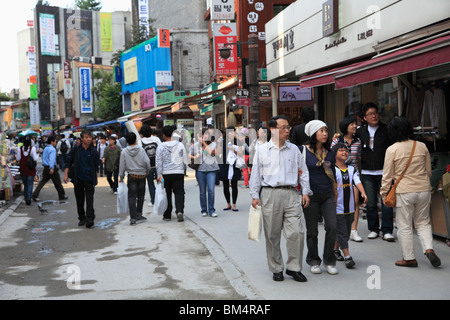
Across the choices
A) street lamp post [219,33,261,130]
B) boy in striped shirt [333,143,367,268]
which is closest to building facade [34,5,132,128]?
street lamp post [219,33,261,130]

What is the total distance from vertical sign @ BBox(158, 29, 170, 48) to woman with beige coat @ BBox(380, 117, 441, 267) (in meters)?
38.2

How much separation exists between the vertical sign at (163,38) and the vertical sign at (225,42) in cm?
1863

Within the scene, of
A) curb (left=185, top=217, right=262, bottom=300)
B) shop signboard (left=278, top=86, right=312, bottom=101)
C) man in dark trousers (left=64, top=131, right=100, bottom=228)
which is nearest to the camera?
curb (left=185, top=217, right=262, bottom=300)

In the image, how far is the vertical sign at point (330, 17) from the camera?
13.1 meters

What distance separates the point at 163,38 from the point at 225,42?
21023mm

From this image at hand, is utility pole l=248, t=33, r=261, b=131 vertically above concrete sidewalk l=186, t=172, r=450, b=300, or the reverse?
utility pole l=248, t=33, r=261, b=131

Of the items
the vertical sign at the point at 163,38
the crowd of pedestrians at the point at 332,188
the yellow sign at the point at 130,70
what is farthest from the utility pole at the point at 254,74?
the yellow sign at the point at 130,70

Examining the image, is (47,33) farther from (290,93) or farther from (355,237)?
(355,237)

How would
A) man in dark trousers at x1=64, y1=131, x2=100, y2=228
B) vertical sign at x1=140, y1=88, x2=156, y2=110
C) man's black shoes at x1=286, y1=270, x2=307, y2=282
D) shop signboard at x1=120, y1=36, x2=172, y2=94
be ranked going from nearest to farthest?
1. man's black shoes at x1=286, y1=270, x2=307, y2=282
2. man in dark trousers at x1=64, y1=131, x2=100, y2=228
3. shop signboard at x1=120, y1=36, x2=172, y2=94
4. vertical sign at x1=140, y1=88, x2=156, y2=110

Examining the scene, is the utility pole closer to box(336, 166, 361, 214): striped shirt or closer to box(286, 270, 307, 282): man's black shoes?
box(336, 166, 361, 214): striped shirt

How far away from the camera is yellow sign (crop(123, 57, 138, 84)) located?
49.5 metres

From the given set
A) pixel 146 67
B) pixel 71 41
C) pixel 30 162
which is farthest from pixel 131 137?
pixel 71 41

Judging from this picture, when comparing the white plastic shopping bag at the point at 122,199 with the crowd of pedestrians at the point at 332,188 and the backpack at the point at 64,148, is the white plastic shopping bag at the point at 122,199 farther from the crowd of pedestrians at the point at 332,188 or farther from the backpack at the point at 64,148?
the backpack at the point at 64,148

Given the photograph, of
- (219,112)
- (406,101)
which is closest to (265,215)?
(406,101)
